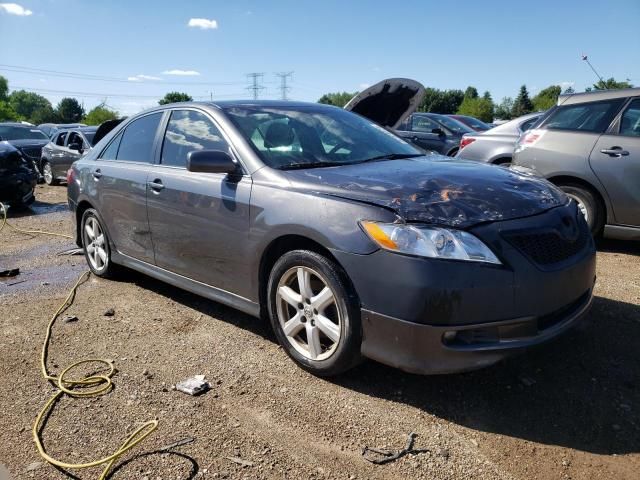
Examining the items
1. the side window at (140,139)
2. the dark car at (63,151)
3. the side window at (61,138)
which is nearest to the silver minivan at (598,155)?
the side window at (140,139)

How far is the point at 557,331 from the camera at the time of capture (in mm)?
2932

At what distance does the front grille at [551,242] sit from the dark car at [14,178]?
9.96 m

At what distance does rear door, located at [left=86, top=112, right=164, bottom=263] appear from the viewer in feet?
15.0

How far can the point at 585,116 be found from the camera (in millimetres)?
6059

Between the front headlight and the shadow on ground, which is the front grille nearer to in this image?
the front headlight

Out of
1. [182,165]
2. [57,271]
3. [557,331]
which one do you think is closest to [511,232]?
[557,331]

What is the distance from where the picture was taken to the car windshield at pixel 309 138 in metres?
3.76

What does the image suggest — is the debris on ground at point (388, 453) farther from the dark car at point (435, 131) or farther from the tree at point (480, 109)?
the tree at point (480, 109)

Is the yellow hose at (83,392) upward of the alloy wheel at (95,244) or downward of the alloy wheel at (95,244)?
downward

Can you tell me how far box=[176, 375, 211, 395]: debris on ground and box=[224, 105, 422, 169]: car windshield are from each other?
4.58 feet

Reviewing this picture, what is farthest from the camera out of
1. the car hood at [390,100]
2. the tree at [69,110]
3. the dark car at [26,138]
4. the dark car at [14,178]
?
the tree at [69,110]

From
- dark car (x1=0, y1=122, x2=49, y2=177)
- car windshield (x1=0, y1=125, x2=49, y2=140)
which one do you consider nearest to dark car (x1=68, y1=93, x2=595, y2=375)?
dark car (x1=0, y1=122, x2=49, y2=177)

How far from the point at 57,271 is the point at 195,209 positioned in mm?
2909

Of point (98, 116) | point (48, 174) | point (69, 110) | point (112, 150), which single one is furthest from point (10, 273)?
point (69, 110)
